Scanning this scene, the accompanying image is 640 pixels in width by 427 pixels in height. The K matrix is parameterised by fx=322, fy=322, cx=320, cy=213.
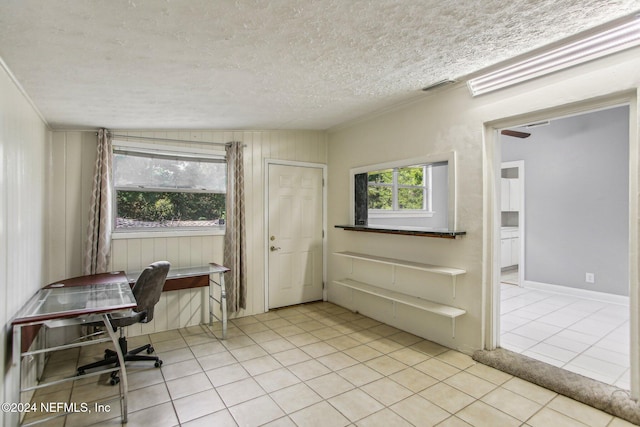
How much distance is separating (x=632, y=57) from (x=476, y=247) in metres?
1.70

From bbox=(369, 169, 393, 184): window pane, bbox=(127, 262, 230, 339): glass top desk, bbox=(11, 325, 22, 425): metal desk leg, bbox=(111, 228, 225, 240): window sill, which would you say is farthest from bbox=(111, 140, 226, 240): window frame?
bbox=(369, 169, 393, 184): window pane

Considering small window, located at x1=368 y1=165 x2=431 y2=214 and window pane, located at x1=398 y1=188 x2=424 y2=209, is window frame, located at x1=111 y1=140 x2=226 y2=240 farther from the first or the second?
window pane, located at x1=398 y1=188 x2=424 y2=209

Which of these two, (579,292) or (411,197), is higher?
(411,197)

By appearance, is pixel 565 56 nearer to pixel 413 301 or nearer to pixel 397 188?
pixel 397 188

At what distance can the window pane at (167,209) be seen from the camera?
11.8 feet

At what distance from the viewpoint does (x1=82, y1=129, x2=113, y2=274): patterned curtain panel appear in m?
3.25

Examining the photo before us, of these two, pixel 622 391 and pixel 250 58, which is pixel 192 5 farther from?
pixel 622 391

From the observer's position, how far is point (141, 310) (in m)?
2.74

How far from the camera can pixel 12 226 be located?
6.87 ft

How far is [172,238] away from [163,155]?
3.22ft

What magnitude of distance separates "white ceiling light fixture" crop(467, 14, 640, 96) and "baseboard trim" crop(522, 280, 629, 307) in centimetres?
375

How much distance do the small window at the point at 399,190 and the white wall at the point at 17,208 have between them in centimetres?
333

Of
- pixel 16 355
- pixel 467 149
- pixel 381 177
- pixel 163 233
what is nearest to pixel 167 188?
pixel 163 233

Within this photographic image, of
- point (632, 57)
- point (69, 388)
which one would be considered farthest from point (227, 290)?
point (632, 57)
